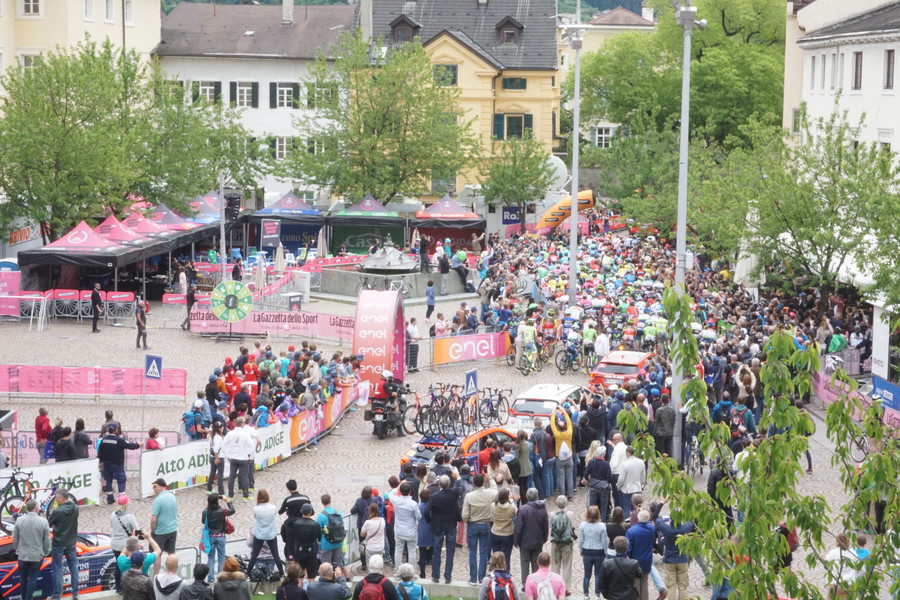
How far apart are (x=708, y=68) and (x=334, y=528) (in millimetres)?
59670

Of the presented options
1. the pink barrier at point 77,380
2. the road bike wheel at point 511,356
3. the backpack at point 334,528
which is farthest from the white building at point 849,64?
the backpack at point 334,528

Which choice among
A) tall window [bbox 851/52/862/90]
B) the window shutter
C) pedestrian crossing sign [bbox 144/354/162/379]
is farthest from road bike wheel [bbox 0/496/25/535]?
the window shutter

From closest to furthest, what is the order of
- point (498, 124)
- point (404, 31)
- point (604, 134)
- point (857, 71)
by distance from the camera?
point (857, 71), point (498, 124), point (404, 31), point (604, 134)

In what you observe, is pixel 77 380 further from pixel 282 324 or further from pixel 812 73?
pixel 812 73

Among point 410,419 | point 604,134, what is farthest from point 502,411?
point 604,134

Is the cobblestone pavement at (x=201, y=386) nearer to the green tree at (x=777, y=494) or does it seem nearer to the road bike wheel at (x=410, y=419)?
the road bike wheel at (x=410, y=419)

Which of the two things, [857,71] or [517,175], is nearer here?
[857,71]

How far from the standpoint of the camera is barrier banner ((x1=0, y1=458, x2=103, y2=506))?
69.1ft

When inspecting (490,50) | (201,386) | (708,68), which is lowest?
(201,386)

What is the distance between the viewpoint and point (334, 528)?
18.3 meters

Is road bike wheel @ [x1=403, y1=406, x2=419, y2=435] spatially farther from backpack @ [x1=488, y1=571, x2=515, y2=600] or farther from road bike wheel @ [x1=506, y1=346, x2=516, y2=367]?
backpack @ [x1=488, y1=571, x2=515, y2=600]

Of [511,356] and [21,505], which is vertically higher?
[21,505]

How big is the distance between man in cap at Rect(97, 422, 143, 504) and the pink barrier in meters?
7.68

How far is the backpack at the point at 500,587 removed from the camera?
15641 mm
